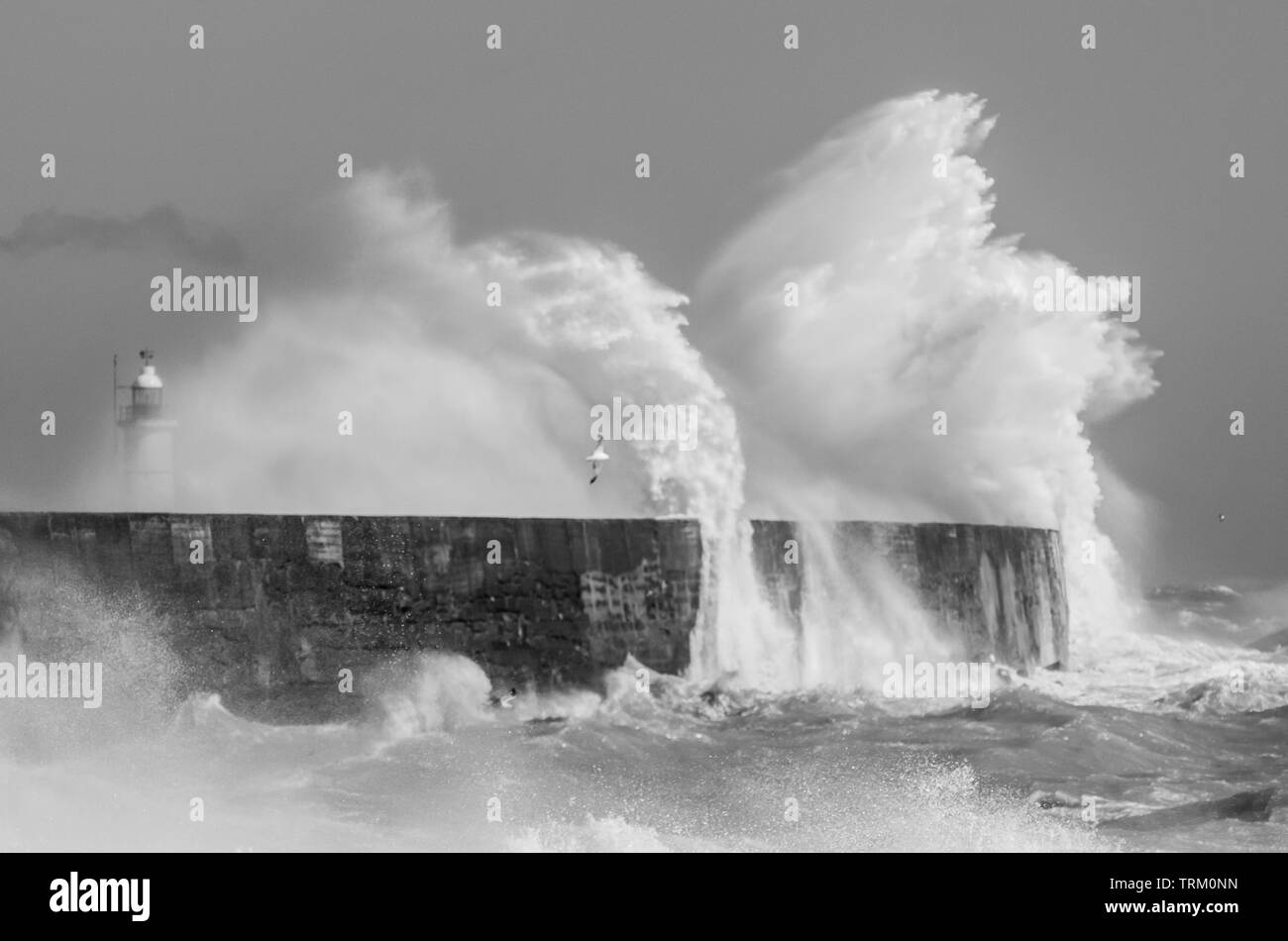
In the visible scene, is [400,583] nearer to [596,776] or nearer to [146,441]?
[596,776]

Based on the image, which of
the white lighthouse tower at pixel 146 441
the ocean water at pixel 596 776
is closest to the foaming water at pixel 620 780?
the ocean water at pixel 596 776

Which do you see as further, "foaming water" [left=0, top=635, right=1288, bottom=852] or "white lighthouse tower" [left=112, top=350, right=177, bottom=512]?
"white lighthouse tower" [left=112, top=350, right=177, bottom=512]

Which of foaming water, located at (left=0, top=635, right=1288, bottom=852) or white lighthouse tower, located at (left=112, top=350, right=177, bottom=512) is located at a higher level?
white lighthouse tower, located at (left=112, top=350, right=177, bottom=512)

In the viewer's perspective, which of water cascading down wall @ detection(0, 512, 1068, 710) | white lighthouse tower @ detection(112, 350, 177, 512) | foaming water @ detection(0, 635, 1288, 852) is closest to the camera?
foaming water @ detection(0, 635, 1288, 852)

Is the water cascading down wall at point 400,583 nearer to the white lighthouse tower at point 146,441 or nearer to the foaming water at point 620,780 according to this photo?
the foaming water at point 620,780

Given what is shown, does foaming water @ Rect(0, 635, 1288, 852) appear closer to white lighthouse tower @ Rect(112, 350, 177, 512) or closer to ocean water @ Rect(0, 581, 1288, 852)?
ocean water @ Rect(0, 581, 1288, 852)

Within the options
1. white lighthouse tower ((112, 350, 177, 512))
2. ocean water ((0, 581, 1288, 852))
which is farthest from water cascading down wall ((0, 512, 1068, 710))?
white lighthouse tower ((112, 350, 177, 512))
